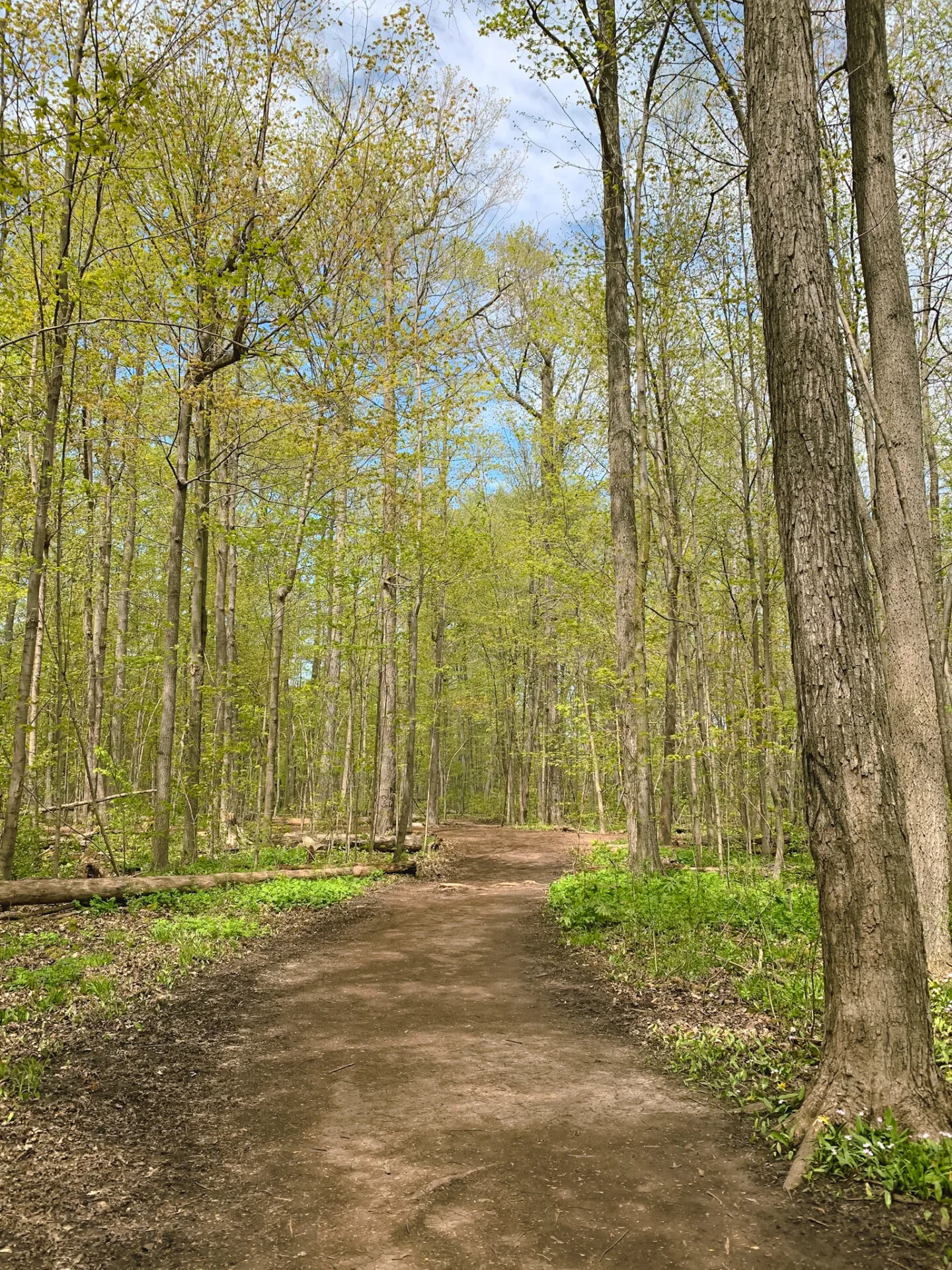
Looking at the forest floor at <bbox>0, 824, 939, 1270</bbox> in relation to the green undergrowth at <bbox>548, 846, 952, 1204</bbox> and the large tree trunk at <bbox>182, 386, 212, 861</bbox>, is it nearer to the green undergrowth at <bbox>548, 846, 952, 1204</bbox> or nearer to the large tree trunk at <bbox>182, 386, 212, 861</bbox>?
the green undergrowth at <bbox>548, 846, 952, 1204</bbox>

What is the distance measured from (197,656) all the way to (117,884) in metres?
3.71

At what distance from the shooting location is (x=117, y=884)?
8.80 meters

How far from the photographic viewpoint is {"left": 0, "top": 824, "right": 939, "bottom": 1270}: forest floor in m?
2.72

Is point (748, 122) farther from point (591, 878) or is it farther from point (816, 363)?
point (591, 878)

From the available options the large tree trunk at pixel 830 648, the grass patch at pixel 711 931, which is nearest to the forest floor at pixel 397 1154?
the large tree trunk at pixel 830 648

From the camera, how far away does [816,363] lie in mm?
3656

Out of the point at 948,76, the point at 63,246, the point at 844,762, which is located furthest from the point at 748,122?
the point at 948,76

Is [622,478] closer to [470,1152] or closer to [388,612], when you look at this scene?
[388,612]

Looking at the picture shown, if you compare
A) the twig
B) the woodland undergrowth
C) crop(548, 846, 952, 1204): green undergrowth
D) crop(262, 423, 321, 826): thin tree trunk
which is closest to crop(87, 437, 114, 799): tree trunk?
crop(262, 423, 321, 826): thin tree trunk

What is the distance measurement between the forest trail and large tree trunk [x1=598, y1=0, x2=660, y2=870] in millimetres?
3811

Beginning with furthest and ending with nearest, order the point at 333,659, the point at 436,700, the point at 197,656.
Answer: the point at 436,700, the point at 333,659, the point at 197,656

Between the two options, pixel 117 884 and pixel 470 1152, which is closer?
pixel 470 1152

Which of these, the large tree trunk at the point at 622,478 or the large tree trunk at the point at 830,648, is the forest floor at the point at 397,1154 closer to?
the large tree trunk at the point at 830,648

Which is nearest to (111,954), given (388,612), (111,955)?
(111,955)
